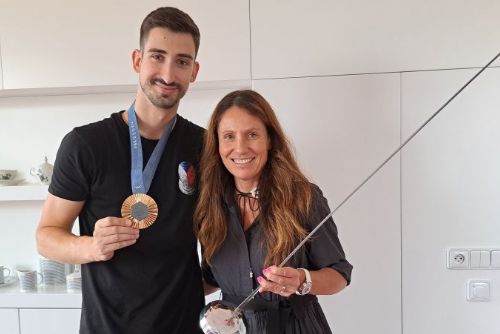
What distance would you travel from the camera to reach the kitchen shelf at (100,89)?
5.46ft

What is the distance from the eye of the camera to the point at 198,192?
1.14m

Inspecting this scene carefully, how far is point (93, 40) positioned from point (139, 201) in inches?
36.1

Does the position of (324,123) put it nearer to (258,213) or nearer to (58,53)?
(258,213)

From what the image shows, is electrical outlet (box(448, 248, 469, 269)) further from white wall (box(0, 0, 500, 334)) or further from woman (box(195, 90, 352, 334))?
woman (box(195, 90, 352, 334))

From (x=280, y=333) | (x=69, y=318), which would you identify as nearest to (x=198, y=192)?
(x=280, y=333)

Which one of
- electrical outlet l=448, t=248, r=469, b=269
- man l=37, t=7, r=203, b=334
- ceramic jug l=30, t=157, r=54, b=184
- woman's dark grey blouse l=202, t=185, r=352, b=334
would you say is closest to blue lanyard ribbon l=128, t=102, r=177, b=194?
man l=37, t=7, r=203, b=334

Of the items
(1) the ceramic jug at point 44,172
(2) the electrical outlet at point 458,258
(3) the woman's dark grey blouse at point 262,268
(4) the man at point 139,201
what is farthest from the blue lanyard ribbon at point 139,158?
(2) the electrical outlet at point 458,258

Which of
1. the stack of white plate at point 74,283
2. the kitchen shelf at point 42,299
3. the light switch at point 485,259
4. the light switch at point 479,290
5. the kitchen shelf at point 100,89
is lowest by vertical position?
the kitchen shelf at point 42,299

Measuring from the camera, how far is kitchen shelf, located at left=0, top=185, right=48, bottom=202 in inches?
72.1

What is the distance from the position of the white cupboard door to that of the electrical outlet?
157 cm

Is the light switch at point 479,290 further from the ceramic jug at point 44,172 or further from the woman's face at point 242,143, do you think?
the ceramic jug at point 44,172

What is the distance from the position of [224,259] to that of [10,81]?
4.33 feet

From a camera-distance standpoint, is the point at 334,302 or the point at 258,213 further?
the point at 334,302

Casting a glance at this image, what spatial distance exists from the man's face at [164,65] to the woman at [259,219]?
0.13m
